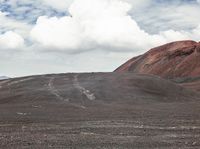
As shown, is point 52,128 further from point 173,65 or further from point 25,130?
point 173,65

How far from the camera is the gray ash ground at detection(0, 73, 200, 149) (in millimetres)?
18109

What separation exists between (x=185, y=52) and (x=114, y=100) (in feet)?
218

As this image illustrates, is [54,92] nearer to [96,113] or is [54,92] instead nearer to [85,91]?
[85,91]

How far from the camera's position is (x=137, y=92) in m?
53.0

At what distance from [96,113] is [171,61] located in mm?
78466

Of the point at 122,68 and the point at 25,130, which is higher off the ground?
the point at 122,68

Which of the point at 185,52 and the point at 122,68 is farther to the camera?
the point at 122,68

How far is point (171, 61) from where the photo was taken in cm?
11019

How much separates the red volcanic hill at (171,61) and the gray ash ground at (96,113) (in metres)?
43.0

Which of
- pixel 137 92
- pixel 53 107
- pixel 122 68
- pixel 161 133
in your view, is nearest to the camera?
pixel 161 133

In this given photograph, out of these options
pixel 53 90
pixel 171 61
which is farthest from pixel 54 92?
pixel 171 61

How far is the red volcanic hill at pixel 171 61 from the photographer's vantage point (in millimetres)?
103312

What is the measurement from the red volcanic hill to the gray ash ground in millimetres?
43037

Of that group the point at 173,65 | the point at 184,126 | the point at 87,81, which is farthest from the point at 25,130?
the point at 173,65
